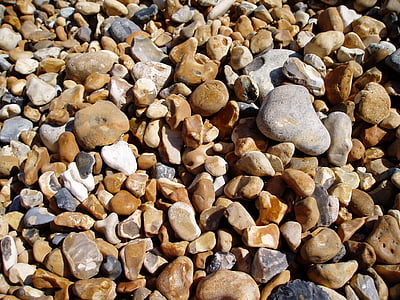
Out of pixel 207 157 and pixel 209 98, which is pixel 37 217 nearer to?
pixel 207 157

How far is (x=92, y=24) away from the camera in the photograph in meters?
2.52

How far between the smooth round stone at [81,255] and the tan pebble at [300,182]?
89 centimetres

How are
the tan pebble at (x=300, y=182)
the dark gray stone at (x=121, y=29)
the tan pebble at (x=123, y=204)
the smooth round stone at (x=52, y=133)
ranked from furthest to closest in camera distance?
the dark gray stone at (x=121, y=29) → the smooth round stone at (x=52, y=133) → the tan pebble at (x=123, y=204) → the tan pebble at (x=300, y=182)

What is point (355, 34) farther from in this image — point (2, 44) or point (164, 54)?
point (2, 44)

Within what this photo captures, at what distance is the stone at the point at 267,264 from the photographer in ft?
4.57

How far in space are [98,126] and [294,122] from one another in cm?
97

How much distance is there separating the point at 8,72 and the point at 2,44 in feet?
0.89

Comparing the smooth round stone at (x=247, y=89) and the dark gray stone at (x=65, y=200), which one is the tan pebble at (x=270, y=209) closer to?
the smooth round stone at (x=247, y=89)

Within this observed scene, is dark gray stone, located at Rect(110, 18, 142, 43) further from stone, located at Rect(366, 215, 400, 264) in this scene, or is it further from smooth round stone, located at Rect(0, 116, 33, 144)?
stone, located at Rect(366, 215, 400, 264)

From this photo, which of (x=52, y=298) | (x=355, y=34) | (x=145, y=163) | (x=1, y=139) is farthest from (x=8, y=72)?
(x=355, y=34)

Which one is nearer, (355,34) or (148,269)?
(148,269)

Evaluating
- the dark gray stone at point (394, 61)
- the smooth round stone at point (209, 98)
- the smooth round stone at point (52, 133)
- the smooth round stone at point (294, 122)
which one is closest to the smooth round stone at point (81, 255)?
the smooth round stone at point (52, 133)

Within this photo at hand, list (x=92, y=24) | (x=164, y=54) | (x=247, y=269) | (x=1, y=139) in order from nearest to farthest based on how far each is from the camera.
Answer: (x=247, y=269) < (x=1, y=139) < (x=164, y=54) < (x=92, y=24)

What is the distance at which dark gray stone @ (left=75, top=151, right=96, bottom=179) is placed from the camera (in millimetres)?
1713
